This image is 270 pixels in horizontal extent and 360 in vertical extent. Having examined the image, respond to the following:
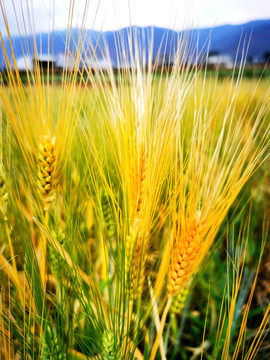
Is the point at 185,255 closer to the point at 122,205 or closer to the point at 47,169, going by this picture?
the point at 122,205

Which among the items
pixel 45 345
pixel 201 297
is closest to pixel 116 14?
pixel 45 345

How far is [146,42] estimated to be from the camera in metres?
0.50

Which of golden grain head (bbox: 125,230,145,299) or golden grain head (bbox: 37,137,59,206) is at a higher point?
golden grain head (bbox: 37,137,59,206)

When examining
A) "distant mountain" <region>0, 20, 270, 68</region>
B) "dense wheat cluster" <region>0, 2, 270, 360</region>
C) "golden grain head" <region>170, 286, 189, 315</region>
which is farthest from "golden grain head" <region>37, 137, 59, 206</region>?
"golden grain head" <region>170, 286, 189, 315</region>

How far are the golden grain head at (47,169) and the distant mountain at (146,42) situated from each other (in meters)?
0.13

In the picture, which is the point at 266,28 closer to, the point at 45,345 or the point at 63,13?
the point at 63,13

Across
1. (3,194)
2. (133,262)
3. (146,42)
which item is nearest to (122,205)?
(133,262)

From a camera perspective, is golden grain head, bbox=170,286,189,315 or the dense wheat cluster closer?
the dense wheat cluster

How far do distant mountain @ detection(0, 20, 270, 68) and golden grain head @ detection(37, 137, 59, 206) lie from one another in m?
0.13

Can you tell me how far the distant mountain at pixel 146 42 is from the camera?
39 cm

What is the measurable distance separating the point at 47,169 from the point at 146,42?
298 millimetres

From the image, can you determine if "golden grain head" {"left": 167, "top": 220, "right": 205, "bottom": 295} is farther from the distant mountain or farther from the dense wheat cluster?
the distant mountain

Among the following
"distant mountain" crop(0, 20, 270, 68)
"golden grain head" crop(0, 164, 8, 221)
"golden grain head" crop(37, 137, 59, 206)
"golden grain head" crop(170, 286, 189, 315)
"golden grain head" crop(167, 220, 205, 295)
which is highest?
"distant mountain" crop(0, 20, 270, 68)

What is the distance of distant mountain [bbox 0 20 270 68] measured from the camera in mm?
392
